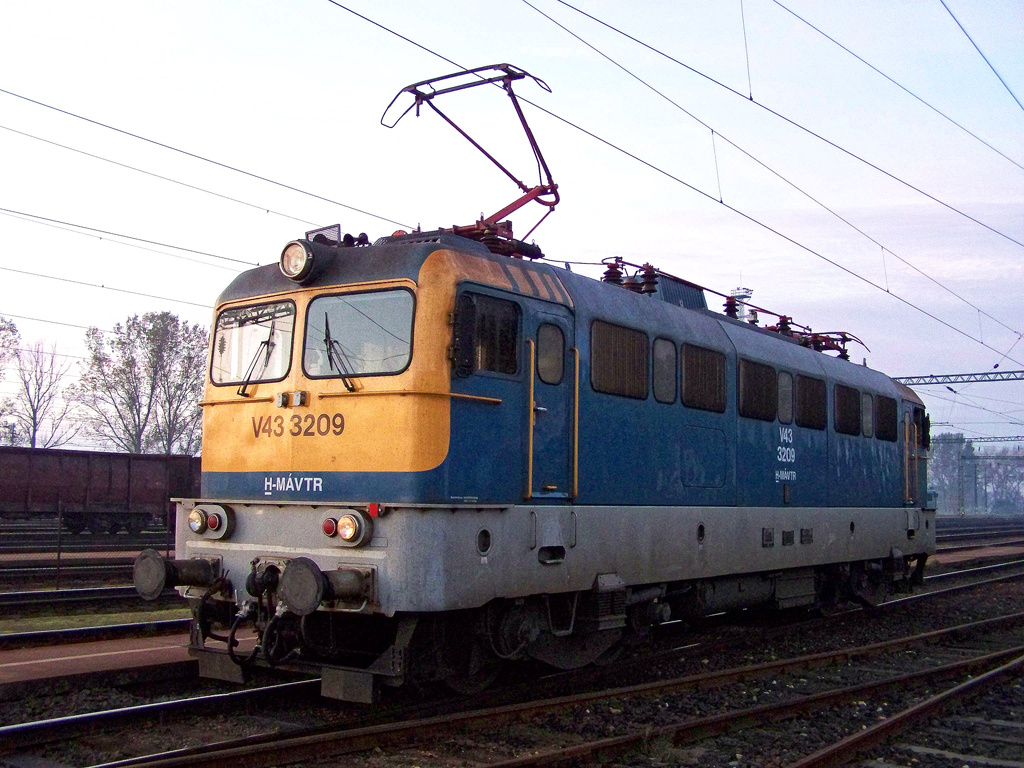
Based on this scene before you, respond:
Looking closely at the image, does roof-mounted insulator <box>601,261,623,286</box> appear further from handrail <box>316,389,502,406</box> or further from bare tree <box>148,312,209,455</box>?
bare tree <box>148,312,209,455</box>

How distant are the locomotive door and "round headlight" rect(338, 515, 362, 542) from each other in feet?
4.97

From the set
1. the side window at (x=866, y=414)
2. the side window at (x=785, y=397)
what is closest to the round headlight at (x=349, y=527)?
the side window at (x=785, y=397)

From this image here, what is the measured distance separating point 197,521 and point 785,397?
7.31 m

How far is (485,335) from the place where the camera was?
25.8 ft

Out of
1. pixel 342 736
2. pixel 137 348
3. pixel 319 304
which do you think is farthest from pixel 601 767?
pixel 137 348

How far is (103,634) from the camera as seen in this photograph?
1038 centimetres

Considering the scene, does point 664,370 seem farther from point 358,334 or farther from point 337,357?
point 337,357

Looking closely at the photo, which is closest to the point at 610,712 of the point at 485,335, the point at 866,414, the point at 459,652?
the point at 459,652

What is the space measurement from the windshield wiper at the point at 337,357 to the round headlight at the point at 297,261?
1.24 ft

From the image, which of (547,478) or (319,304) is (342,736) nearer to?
(547,478)

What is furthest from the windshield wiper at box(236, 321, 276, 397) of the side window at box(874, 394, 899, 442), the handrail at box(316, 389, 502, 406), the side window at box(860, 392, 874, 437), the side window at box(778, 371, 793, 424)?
the side window at box(874, 394, 899, 442)

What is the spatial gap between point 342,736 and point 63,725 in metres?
1.86

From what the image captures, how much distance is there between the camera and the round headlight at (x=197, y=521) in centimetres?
816

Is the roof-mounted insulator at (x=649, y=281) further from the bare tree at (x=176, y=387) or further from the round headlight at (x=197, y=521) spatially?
the bare tree at (x=176, y=387)
